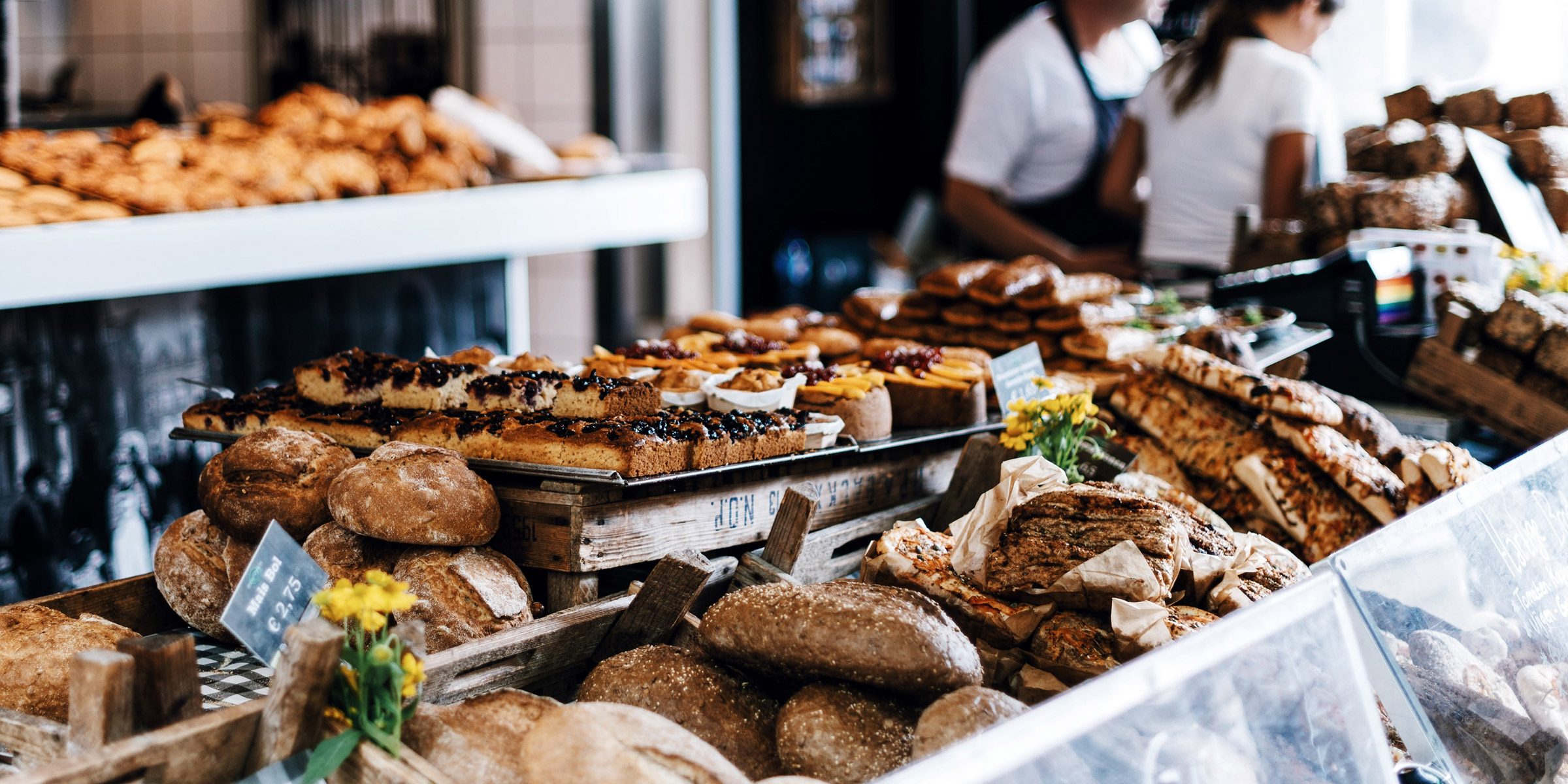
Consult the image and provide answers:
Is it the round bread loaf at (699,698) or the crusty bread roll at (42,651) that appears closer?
the round bread loaf at (699,698)

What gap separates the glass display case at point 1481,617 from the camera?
1.43m

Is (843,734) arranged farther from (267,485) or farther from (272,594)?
(267,485)

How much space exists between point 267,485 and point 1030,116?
402cm

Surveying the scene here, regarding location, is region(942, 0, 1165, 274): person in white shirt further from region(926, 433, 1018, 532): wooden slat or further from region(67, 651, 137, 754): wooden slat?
region(67, 651, 137, 754): wooden slat

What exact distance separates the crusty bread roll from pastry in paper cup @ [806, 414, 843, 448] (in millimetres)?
1104

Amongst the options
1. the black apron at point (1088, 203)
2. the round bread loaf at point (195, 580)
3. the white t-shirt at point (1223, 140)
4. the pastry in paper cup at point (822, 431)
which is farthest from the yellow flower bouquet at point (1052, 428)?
the black apron at point (1088, 203)

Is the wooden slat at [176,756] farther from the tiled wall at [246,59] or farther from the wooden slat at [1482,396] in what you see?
the tiled wall at [246,59]

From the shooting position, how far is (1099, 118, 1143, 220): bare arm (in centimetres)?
498

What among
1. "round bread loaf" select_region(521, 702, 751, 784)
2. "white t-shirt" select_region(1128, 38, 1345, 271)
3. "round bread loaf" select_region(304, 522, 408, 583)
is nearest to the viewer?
"round bread loaf" select_region(521, 702, 751, 784)

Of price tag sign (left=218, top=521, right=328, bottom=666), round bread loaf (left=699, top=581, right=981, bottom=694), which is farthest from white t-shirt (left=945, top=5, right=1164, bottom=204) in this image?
price tag sign (left=218, top=521, right=328, bottom=666)

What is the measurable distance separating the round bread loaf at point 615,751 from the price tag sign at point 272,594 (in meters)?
0.30

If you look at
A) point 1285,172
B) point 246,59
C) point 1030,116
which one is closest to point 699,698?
point 1285,172

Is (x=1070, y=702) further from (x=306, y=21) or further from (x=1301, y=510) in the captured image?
(x=306, y=21)

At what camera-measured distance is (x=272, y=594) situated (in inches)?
54.0
